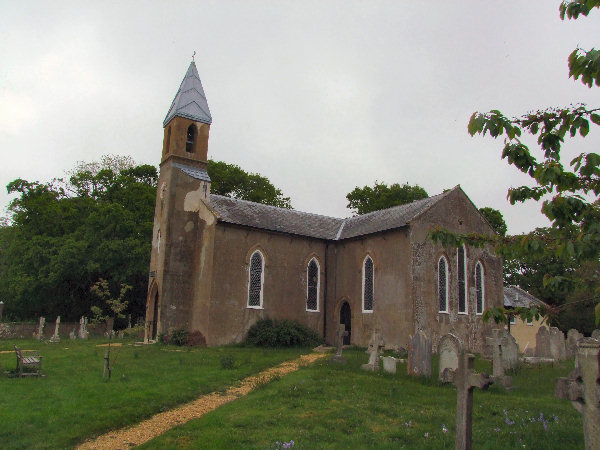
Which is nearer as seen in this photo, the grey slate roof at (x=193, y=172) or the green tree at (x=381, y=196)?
the grey slate roof at (x=193, y=172)

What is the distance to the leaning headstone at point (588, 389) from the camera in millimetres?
4574

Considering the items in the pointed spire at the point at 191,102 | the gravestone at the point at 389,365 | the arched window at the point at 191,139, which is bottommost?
the gravestone at the point at 389,365

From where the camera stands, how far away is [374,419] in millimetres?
9742

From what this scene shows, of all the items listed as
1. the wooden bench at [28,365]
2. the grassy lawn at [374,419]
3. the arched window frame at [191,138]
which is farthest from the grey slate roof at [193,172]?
the grassy lawn at [374,419]

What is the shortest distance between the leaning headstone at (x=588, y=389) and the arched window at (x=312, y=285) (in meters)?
22.8

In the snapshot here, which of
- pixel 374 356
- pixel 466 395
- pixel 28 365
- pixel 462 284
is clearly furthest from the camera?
pixel 462 284

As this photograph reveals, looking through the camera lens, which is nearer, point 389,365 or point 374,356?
point 389,365

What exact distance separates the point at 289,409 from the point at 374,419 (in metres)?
1.85

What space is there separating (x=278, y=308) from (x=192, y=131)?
37.0 feet

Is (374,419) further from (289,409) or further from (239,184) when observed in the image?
(239,184)

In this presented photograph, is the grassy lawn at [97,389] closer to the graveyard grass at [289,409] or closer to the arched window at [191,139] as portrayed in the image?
the graveyard grass at [289,409]

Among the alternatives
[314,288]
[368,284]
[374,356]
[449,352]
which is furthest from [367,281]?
[449,352]

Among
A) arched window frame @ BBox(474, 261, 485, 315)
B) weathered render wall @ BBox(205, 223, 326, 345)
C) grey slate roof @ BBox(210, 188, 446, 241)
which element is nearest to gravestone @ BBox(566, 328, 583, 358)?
arched window frame @ BBox(474, 261, 485, 315)

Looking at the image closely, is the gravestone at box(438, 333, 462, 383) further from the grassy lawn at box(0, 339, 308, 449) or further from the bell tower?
the bell tower
